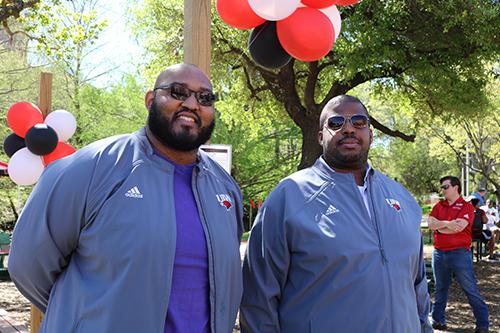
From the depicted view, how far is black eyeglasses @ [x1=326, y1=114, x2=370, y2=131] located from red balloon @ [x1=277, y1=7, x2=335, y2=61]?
1074 millimetres

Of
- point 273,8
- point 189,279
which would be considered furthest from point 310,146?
point 189,279

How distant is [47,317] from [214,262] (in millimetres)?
669

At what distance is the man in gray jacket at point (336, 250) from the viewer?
2578 mm

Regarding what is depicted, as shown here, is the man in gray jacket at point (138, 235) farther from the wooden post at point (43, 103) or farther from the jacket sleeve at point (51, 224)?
the wooden post at point (43, 103)

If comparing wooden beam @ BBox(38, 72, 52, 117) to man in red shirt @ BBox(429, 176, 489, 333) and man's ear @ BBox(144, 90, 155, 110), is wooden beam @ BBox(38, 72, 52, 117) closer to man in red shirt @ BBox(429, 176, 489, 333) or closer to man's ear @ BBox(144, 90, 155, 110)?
man's ear @ BBox(144, 90, 155, 110)

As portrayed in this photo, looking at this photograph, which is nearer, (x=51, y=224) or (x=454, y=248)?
(x=51, y=224)

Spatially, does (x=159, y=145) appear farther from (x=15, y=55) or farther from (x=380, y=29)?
(x=15, y=55)

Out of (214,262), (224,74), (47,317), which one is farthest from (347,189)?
(224,74)

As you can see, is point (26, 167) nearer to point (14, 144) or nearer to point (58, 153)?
point (58, 153)

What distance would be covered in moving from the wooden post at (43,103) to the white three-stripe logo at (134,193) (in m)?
2.85

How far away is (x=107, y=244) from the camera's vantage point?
2.12 meters

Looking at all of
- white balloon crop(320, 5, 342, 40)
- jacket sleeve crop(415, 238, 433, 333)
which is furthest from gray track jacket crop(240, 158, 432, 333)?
white balloon crop(320, 5, 342, 40)

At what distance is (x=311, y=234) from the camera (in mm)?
2617

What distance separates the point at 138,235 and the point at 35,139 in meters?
3.62
